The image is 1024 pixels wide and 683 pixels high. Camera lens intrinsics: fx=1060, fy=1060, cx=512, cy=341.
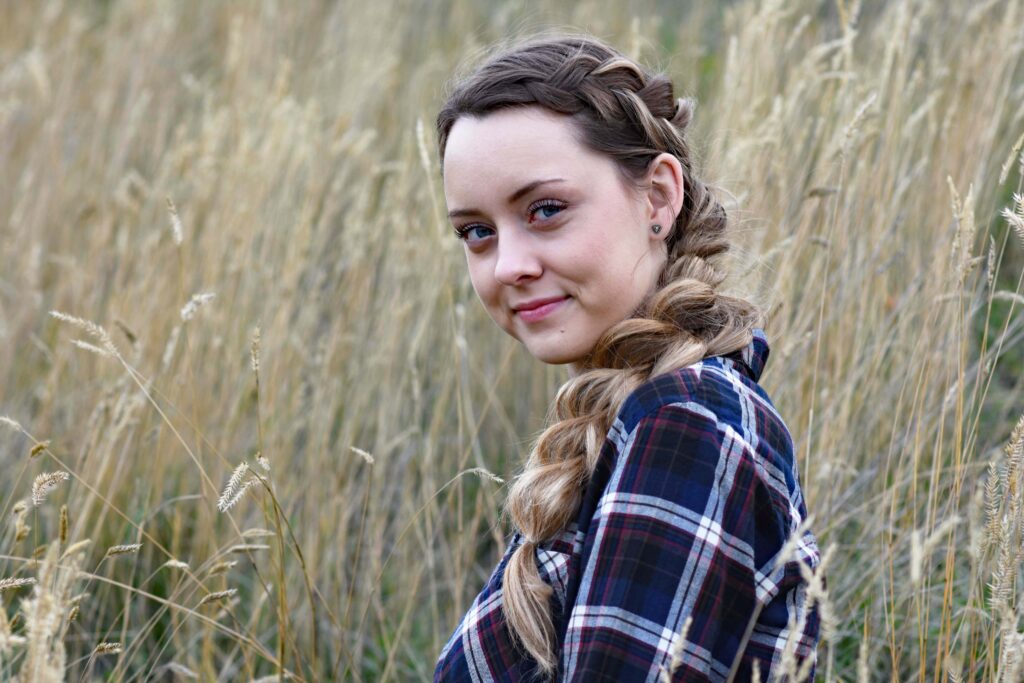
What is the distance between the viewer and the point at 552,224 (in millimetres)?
1351

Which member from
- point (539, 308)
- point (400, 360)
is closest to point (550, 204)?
point (539, 308)

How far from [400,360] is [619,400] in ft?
5.89

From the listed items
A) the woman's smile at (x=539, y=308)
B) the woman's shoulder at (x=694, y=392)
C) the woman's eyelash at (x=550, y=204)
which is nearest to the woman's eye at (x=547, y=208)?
the woman's eyelash at (x=550, y=204)

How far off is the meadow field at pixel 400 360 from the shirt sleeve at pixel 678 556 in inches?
18.2

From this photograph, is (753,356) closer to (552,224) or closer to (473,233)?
(552,224)

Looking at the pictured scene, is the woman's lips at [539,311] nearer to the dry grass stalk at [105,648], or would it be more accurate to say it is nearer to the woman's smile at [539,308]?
the woman's smile at [539,308]

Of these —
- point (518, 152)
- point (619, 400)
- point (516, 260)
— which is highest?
point (518, 152)

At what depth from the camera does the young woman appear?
3.59ft

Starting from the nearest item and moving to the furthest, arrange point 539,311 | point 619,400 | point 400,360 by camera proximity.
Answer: point 619,400 < point 539,311 < point 400,360

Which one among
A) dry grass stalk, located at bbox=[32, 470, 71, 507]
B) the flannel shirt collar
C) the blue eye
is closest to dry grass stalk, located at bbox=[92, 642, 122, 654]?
dry grass stalk, located at bbox=[32, 470, 71, 507]

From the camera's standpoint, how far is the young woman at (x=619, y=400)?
3.59 ft

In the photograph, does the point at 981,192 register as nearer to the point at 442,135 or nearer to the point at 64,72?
the point at 442,135

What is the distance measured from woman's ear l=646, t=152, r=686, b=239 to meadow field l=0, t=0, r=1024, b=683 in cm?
30

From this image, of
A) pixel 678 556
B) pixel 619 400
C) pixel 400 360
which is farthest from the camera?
pixel 400 360
